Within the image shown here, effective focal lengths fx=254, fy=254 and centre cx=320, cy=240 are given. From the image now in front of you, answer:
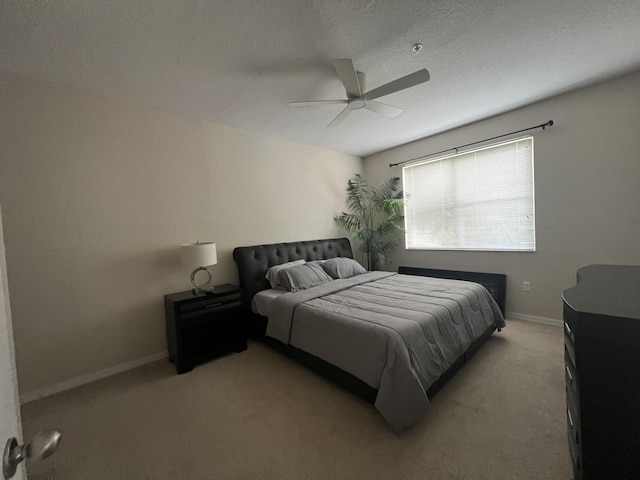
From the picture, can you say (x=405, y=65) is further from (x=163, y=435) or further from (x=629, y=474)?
(x=163, y=435)

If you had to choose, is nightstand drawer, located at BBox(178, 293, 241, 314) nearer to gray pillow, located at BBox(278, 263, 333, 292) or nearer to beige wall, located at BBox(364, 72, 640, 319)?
gray pillow, located at BBox(278, 263, 333, 292)

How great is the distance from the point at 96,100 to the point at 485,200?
4620 millimetres

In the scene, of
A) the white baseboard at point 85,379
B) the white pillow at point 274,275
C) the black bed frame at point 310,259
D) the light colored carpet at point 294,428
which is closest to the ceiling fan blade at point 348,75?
the white pillow at point 274,275

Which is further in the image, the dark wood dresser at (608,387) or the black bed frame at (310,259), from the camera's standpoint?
the black bed frame at (310,259)

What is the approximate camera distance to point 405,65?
7.14 ft

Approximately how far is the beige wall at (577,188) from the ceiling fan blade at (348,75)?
2337 mm

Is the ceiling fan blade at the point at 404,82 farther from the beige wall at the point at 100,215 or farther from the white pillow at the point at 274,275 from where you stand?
the white pillow at the point at 274,275

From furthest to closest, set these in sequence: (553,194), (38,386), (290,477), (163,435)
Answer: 1. (553,194)
2. (38,386)
3. (163,435)
4. (290,477)

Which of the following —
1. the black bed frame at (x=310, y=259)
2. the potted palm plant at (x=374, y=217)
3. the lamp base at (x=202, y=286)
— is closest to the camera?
the black bed frame at (x=310, y=259)

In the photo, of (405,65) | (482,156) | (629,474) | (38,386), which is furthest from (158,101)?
(482,156)

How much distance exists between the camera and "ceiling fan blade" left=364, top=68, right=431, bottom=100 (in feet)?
6.15

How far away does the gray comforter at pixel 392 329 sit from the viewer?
1.60 metres

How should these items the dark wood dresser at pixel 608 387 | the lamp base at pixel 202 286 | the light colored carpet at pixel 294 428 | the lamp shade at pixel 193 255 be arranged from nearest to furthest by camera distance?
the dark wood dresser at pixel 608 387, the light colored carpet at pixel 294 428, the lamp shade at pixel 193 255, the lamp base at pixel 202 286

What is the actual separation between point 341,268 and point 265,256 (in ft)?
3.43
